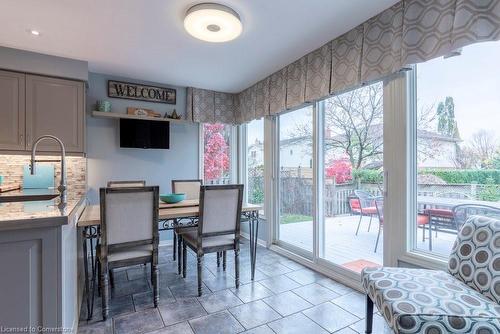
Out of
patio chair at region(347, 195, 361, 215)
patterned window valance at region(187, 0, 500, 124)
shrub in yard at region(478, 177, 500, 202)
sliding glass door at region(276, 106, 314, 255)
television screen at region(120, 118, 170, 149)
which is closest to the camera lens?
patterned window valance at region(187, 0, 500, 124)

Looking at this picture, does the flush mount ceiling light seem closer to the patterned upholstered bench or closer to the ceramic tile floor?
the patterned upholstered bench

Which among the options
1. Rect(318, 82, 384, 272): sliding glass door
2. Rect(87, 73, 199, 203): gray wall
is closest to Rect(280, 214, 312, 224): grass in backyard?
Rect(318, 82, 384, 272): sliding glass door

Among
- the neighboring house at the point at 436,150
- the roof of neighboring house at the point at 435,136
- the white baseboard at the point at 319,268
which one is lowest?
the white baseboard at the point at 319,268

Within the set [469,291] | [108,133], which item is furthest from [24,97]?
[469,291]

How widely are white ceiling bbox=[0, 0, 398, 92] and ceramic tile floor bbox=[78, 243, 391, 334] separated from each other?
8.08ft

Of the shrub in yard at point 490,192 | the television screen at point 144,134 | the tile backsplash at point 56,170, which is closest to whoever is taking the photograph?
the shrub in yard at point 490,192

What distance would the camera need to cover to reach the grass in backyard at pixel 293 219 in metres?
3.32

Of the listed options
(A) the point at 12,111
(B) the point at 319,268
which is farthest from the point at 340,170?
(A) the point at 12,111

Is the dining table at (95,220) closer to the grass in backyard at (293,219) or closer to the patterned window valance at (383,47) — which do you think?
the grass in backyard at (293,219)

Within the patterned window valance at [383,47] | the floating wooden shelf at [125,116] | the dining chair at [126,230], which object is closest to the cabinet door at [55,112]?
the floating wooden shelf at [125,116]

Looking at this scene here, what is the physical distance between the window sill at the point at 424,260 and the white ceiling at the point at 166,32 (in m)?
1.99

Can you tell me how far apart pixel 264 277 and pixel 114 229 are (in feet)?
5.24

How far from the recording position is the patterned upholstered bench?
1.24 meters

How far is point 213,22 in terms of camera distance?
6.86ft
